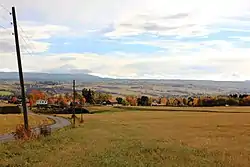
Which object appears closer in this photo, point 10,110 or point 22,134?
point 22,134

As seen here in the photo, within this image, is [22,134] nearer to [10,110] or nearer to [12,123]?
[12,123]

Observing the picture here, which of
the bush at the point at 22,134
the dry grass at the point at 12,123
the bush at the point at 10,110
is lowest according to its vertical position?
the bush at the point at 10,110

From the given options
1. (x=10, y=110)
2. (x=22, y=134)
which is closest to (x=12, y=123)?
(x=22, y=134)

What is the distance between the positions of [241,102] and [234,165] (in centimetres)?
15794

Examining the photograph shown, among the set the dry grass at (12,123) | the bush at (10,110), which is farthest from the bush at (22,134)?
the bush at (10,110)

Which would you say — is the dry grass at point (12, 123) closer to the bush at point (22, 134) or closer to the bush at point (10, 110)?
the bush at point (22, 134)

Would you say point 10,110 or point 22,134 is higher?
point 22,134

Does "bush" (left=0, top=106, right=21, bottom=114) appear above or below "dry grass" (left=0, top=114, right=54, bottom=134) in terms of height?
below

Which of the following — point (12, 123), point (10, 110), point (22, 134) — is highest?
point (22, 134)

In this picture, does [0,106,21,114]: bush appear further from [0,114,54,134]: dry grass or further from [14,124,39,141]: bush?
[14,124,39,141]: bush

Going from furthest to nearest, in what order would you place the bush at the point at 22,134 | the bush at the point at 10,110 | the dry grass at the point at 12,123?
the bush at the point at 10,110
the dry grass at the point at 12,123
the bush at the point at 22,134

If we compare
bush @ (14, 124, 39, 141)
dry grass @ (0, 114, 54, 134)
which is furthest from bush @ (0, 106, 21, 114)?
bush @ (14, 124, 39, 141)

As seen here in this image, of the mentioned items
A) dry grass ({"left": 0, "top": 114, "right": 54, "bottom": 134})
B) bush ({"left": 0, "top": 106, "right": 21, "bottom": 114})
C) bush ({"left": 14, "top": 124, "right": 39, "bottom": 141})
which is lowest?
bush ({"left": 0, "top": 106, "right": 21, "bottom": 114})

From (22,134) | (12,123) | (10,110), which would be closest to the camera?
(22,134)
